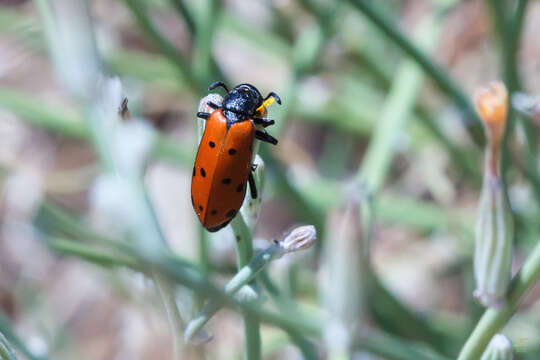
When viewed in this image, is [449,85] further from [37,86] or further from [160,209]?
[37,86]

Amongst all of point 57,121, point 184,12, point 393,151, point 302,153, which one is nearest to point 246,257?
point 184,12

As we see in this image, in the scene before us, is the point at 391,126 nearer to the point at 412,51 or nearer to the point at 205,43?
the point at 412,51

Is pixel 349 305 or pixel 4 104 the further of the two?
pixel 4 104

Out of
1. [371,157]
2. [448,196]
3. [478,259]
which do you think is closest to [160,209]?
[448,196]

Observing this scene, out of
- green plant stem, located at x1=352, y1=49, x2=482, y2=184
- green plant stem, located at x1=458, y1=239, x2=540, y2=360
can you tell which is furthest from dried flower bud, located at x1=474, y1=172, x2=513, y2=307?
green plant stem, located at x1=352, y1=49, x2=482, y2=184

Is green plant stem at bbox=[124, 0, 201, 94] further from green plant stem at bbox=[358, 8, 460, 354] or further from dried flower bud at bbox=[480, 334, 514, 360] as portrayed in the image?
dried flower bud at bbox=[480, 334, 514, 360]

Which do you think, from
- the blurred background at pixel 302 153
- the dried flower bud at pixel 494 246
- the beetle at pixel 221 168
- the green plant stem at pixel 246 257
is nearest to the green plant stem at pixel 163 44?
the blurred background at pixel 302 153

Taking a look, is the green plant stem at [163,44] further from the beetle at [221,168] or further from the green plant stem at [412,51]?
the green plant stem at [412,51]
